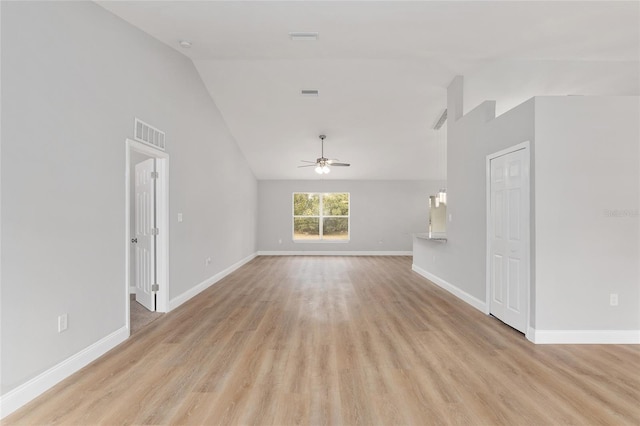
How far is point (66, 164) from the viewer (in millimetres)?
2756

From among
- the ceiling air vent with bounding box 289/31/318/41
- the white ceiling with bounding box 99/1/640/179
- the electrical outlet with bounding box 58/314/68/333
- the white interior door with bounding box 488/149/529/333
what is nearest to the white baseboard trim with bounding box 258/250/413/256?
the white ceiling with bounding box 99/1/640/179

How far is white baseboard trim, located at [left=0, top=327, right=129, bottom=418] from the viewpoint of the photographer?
2246 mm

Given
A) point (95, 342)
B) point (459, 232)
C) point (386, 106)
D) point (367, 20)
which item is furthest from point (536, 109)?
point (95, 342)

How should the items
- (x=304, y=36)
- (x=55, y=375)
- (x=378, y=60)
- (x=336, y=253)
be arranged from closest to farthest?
(x=55, y=375)
(x=304, y=36)
(x=378, y=60)
(x=336, y=253)

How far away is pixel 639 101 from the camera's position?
3.43 meters

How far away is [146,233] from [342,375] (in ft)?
10.8

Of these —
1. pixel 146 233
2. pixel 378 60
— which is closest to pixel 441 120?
pixel 378 60

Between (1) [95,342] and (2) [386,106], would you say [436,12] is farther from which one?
(1) [95,342]

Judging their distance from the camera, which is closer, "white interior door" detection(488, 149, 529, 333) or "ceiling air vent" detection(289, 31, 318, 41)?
"white interior door" detection(488, 149, 529, 333)

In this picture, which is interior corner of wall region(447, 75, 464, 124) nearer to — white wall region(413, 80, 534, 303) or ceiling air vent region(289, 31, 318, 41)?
white wall region(413, 80, 534, 303)

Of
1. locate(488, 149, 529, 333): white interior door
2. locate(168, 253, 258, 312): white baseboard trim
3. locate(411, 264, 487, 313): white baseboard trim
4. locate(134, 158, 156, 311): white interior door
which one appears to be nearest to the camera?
locate(488, 149, 529, 333): white interior door

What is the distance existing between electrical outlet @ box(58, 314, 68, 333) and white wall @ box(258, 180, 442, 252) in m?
8.54

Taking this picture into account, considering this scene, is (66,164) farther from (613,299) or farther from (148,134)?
(613,299)

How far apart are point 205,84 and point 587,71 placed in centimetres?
609
